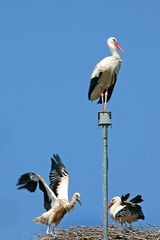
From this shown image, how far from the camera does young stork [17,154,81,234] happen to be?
1421cm

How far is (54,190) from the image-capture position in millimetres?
15195

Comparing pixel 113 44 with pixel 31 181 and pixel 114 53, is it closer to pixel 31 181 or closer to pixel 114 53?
pixel 114 53

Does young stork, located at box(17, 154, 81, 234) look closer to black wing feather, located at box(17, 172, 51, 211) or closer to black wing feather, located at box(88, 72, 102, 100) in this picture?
black wing feather, located at box(17, 172, 51, 211)

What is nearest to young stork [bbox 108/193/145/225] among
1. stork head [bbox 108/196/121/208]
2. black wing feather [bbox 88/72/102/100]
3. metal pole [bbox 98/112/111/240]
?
stork head [bbox 108/196/121/208]

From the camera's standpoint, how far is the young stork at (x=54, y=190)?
14211 mm

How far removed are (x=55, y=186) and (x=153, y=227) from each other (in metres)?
2.34

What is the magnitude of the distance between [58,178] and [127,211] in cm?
134

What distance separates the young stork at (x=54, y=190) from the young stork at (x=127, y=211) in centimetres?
78

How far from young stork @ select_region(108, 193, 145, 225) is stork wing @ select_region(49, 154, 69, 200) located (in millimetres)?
927

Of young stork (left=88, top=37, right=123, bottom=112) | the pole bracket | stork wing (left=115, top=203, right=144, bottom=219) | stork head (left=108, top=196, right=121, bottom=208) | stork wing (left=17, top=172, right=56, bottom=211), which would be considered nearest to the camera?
the pole bracket

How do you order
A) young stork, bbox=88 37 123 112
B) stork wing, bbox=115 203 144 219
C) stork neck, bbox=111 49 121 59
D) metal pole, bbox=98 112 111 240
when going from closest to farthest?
metal pole, bbox=98 112 111 240 → young stork, bbox=88 37 123 112 → stork wing, bbox=115 203 144 219 → stork neck, bbox=111 49 121 59

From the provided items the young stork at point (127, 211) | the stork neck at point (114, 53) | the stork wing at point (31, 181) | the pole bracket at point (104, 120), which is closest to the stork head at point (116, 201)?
the young stork at point (127, 211)

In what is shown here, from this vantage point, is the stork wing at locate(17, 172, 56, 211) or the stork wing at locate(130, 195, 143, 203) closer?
the stork wing at locate(17, 172, 56, 211)

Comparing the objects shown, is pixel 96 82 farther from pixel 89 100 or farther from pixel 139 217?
pixel 139 217
